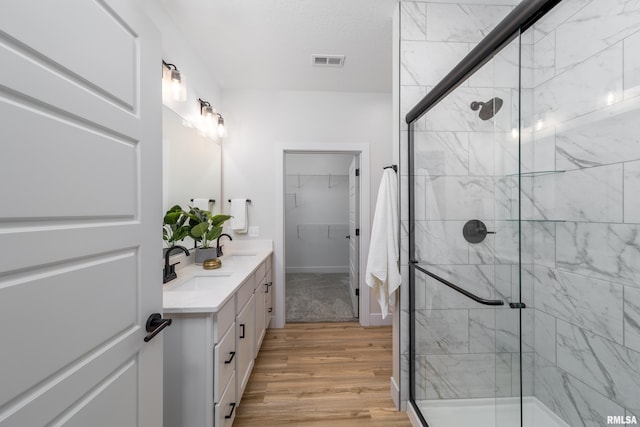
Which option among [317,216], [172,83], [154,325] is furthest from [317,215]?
[154,325]

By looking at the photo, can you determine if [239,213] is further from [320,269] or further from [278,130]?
[320,269]

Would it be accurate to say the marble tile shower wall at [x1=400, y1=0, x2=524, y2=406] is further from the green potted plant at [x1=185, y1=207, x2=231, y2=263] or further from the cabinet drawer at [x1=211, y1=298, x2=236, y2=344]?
the green potted plant at [x1=185, y1=207, x2=231, y2=263]

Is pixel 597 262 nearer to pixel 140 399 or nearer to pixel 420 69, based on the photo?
pixel 420 69

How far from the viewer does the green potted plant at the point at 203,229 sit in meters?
1.82

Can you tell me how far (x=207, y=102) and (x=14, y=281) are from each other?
7.42 ft

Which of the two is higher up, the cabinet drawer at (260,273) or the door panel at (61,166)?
the door panel at (61,166)

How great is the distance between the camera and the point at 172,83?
1.74 metres

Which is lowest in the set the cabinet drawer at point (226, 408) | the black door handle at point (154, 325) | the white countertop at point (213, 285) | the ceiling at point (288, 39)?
the cabinet drawer at point (226, 408)

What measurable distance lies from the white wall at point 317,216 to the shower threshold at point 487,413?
3.64 m

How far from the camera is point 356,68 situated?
7.71 feet

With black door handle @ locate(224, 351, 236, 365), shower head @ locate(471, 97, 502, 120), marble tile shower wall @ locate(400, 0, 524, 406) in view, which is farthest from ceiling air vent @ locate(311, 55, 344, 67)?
black door handle @ locate(224, 351, 236, 365)

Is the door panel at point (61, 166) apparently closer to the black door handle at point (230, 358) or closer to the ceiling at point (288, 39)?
the black door handle at point (230, 358)

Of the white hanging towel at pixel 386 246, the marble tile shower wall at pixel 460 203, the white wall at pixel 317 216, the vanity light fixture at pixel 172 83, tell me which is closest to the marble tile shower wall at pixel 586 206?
the marble tile shower wall at pixel 460 203

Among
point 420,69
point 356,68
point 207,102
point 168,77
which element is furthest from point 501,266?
point 207,102
